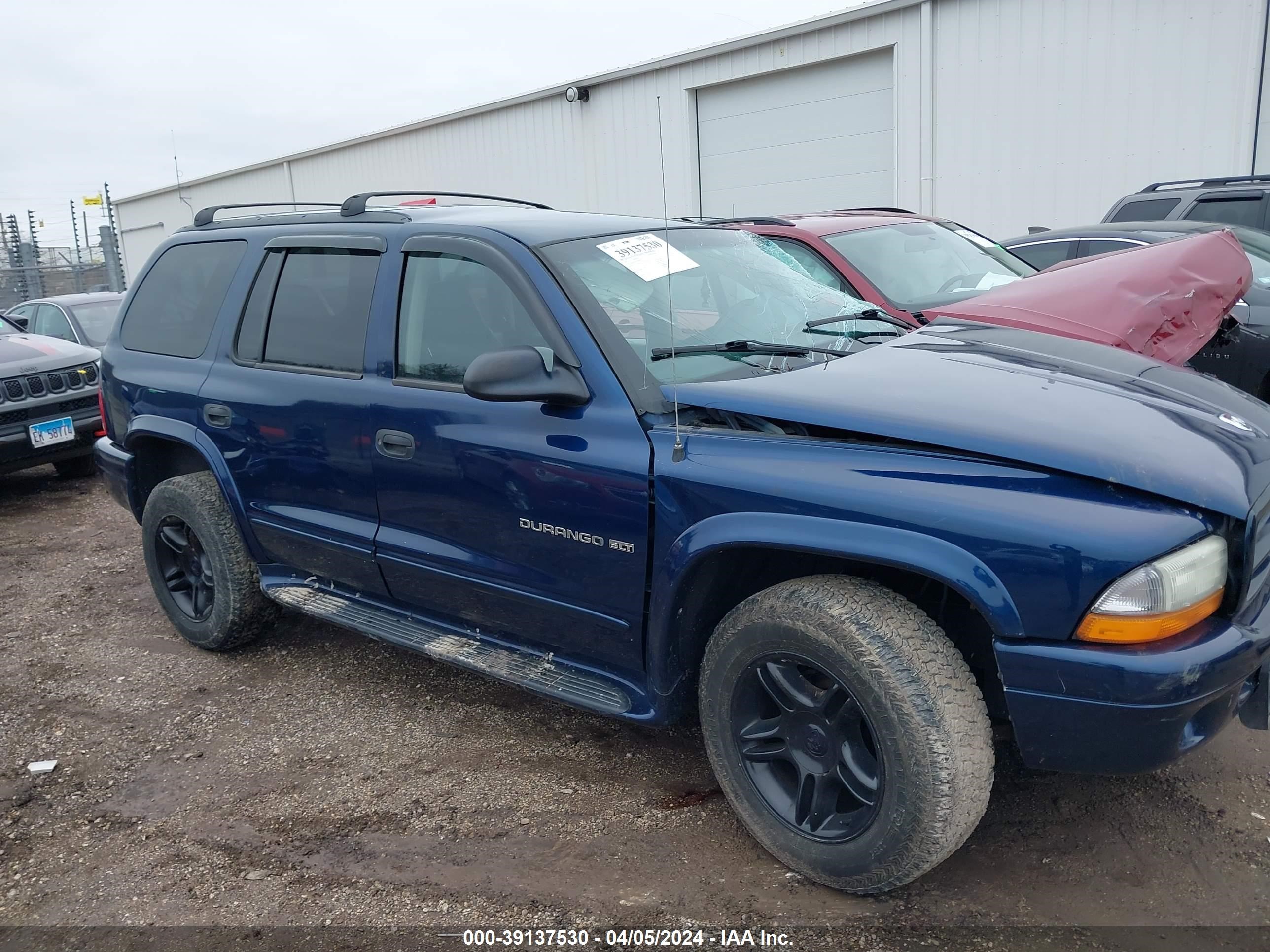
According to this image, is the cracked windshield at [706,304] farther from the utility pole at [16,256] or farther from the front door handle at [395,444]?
the utility pole at [16,256]

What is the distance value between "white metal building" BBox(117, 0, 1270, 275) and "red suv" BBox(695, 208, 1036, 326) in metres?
4.62

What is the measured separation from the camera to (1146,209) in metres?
8.25

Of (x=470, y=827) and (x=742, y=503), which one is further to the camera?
(x=470, y=827)

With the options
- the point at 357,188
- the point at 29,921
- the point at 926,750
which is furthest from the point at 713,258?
the point at 357,188

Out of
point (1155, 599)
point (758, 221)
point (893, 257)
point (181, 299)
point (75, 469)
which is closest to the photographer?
point (1155, 599)

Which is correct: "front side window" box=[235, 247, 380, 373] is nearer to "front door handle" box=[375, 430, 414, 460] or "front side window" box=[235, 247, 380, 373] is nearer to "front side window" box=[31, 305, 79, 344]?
"front door handle" box=[375, 430, 414, 460]

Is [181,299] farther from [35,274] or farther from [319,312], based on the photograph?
[35,274]

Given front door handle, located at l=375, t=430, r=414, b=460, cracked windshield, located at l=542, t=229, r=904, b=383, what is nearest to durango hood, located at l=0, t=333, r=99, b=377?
front door handle, located at l=375, t=430, r=414, b=460

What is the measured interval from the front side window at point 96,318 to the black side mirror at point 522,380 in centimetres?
824

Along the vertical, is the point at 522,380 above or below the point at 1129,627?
above

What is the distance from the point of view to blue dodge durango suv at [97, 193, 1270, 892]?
2.19 metres

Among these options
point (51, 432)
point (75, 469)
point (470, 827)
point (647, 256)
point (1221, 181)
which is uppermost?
point (1221, 181)

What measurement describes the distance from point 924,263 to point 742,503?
156 inches

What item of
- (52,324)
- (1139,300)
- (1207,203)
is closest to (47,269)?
(52,324)
